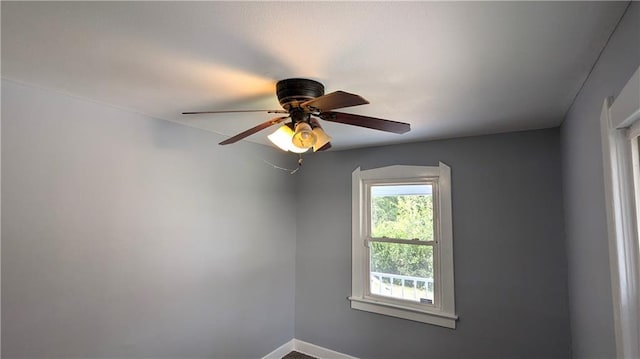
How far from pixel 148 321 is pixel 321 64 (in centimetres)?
224

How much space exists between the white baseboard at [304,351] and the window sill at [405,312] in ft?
1.93

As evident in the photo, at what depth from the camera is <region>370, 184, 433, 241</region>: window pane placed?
3.20m

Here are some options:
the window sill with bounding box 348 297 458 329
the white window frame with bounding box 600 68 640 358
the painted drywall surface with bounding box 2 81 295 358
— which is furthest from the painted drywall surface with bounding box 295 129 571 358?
the white window frame with bounding box 600 68 640 358

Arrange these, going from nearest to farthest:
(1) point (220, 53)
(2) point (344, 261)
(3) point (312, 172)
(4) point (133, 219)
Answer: (1) point (220, 53) → (4) point (133, 219) → (2) point (344, 261) → (3) point (312, 172)

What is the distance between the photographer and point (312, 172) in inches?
152

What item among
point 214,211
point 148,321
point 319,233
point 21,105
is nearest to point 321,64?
point 21,105

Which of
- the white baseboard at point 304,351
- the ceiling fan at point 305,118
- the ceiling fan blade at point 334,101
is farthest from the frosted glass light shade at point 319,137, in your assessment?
the white baseboard at point 304,351

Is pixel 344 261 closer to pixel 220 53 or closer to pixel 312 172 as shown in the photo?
pixel 312 172

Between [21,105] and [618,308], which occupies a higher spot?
[21,105]

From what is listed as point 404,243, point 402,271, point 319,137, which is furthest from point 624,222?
point 402,271

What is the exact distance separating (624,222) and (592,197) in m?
0.46

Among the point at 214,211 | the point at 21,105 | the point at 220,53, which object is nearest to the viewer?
the point at 220,53

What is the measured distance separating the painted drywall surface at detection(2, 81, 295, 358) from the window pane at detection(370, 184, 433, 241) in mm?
1258

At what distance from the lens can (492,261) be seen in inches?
111
